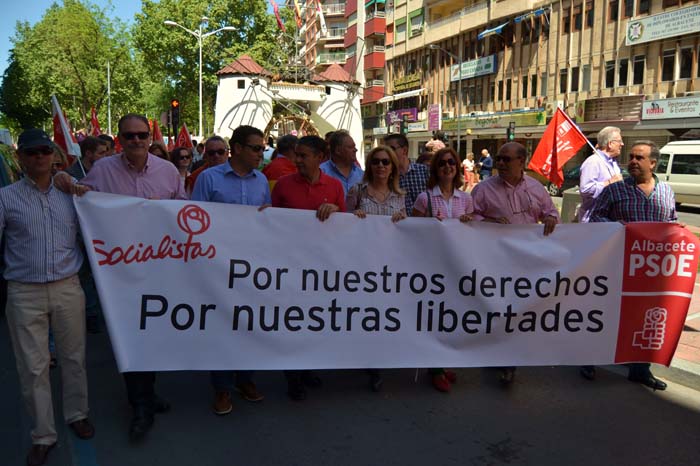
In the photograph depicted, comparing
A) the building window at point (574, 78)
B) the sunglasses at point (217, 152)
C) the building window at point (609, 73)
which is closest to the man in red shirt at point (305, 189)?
the sunglasses at point (217, 152)

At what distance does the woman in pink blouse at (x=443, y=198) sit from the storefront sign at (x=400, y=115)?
160 ft

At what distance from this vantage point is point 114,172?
4.16 m

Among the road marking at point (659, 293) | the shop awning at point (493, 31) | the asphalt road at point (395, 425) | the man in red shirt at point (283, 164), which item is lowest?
the asphalt road at point (395, 425)

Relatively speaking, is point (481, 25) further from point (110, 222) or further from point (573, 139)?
point (110, 222)

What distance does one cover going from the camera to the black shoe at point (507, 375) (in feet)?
15.8

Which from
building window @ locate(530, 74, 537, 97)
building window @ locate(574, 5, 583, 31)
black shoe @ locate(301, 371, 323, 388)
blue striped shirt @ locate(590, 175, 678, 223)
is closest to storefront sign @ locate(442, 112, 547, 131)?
building window @ locate(530, 74, 537, 97)

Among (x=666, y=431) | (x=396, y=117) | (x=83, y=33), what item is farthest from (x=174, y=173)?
(x=83, y=33)

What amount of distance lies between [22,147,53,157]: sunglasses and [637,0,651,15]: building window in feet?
107

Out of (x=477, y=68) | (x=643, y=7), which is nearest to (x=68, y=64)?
(x=477, y=68)

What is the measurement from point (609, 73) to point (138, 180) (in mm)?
33134

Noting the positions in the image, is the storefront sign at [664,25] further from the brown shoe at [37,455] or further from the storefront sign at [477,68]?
the brown shoe at [37,455]

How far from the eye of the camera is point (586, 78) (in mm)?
34188

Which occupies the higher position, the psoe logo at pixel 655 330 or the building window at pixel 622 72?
the building window at pixel 622 72

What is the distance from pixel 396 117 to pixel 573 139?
47728mm
